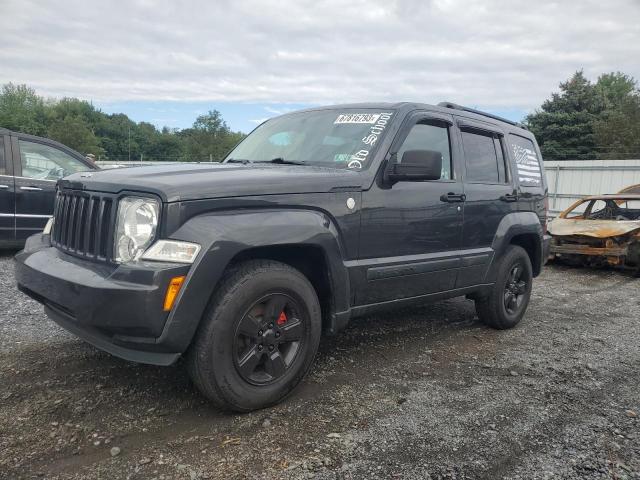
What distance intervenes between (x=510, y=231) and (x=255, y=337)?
2.87 m

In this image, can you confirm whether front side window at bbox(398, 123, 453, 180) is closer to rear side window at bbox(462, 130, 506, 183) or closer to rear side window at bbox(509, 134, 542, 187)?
rear side window at bbox(462, 130, 506, 183)

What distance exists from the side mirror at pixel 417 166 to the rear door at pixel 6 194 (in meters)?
5.83

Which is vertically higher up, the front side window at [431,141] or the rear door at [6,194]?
the front side window at [431,141]

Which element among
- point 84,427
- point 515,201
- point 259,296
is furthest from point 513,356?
point 84,427

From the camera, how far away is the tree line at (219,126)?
35.8 meters

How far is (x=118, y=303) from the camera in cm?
252

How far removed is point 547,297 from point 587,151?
3441cm

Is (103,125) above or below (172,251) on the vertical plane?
above

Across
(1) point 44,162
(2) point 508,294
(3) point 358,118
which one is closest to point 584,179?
(2) point 508,294

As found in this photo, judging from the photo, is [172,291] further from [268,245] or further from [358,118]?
[358,118]

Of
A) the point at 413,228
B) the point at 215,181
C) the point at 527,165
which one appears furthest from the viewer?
the point at 527,165

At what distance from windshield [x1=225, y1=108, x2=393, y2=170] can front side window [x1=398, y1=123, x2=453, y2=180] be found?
0.24 meters

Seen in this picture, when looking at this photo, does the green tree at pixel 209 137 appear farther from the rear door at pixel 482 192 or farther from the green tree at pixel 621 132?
the rear door at pixel 482 192

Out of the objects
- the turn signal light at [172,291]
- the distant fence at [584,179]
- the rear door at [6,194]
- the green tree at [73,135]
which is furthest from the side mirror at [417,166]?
the green tree at [73,135]
